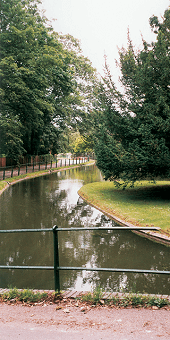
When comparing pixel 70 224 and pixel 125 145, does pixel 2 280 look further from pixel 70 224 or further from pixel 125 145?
pixel 125 145

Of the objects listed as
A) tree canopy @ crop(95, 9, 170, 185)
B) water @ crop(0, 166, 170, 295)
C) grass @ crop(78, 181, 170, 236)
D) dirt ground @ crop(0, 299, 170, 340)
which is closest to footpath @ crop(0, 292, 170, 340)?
dirt ground @ crop(0, 299, 170, 340)

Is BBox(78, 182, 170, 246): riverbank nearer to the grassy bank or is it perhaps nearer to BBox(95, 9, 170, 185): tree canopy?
BBox(95, 9, 170, 185): tree canopy

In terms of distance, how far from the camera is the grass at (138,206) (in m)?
10.7

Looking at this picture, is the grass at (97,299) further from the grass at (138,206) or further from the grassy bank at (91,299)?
the grass at (138,206)

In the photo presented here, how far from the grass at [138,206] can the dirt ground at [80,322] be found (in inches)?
237

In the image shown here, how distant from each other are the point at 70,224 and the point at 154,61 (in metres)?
9.67

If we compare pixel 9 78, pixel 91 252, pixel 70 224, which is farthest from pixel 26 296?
pixel 9 78

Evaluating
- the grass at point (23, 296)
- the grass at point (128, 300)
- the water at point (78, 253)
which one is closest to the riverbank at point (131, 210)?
the water at point (78, 253)

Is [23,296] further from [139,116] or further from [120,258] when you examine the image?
[139,116]

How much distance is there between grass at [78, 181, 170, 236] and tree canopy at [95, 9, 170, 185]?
121 centimetres

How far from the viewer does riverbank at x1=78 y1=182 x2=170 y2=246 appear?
943cm

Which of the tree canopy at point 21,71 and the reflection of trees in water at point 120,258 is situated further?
the tree canopy at point 21,71

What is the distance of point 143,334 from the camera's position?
3049mm

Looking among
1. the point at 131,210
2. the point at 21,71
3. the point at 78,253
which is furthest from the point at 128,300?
the point at 21,71
